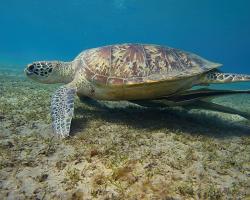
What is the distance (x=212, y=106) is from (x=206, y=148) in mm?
1870

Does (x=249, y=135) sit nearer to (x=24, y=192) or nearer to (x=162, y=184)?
(x=162, y=184)

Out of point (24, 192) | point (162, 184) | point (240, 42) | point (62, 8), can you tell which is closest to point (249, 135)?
point (162, 184)

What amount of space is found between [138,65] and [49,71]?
8.85 feet

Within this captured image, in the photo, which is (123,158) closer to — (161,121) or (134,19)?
Result: (161,121)

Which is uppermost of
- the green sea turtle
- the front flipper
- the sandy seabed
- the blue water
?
the blue water

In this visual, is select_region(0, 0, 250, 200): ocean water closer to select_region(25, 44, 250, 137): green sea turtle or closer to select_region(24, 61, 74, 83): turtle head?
select_region(25, 44, 250, 137): green sea turtle

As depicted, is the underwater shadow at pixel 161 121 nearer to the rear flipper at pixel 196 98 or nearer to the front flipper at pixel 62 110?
the front flipper at pixel 62 110

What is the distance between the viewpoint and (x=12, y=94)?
8.77 m

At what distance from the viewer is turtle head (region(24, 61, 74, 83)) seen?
7.23 metres

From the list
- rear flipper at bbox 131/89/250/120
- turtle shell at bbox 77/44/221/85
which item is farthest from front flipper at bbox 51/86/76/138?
rear flipper at bbox 131/89/250/120

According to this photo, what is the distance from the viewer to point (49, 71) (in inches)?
287

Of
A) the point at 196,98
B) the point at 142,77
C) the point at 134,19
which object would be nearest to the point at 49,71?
the point at 142,77

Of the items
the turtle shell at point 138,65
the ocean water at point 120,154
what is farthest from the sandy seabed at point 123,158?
the turtle shell at point 138,65

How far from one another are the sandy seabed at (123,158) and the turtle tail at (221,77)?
1.07 meters
